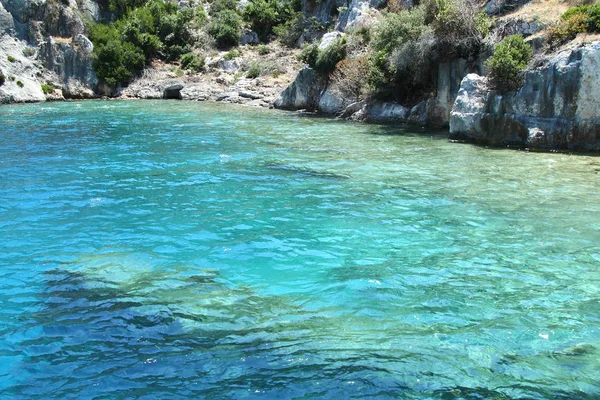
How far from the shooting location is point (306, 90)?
1425 inches

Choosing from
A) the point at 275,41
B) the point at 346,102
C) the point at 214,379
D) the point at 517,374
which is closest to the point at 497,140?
the point at 346,102

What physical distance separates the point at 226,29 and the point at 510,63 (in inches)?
1525

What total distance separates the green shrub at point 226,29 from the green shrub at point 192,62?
372 cm

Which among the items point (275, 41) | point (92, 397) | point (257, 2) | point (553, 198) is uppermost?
point (257, 2)

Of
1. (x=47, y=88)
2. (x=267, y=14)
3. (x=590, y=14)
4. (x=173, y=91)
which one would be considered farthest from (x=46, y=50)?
(x=590, y=14)

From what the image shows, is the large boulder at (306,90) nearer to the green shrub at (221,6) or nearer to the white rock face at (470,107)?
the white rock face at (470,107)

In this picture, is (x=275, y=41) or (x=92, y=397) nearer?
(x=92, y=397)

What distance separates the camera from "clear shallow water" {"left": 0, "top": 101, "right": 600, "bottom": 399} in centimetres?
585

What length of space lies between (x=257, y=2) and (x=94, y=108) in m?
26.6

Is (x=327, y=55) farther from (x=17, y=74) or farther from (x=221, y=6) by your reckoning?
(x=221, y=6)

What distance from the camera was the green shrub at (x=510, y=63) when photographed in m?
20.5

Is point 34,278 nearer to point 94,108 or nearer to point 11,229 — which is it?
point 11,229

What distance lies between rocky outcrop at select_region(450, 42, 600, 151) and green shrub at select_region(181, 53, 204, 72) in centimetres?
3448

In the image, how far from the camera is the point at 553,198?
12977 mm
